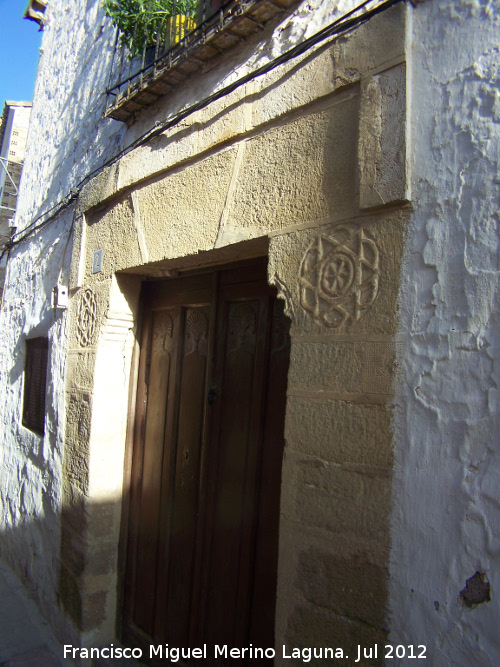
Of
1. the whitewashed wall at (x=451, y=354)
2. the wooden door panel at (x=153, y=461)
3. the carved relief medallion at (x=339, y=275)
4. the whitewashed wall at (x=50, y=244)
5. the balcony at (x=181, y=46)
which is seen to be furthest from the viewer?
the whitewashed wall at (x=50, y=244)

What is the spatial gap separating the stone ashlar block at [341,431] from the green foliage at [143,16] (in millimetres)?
2294

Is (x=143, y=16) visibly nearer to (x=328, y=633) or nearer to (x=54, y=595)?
(x=328, y=633)

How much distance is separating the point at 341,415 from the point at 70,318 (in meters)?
2.23

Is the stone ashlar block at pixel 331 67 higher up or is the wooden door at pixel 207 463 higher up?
the stone ashlar block at pixel 331 67

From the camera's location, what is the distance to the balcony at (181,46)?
2.13 m

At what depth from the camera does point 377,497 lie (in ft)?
4.76

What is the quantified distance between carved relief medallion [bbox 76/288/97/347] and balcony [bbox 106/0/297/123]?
1.12 metres

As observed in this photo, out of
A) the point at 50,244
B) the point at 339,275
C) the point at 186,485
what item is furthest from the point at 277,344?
the point at 50,244

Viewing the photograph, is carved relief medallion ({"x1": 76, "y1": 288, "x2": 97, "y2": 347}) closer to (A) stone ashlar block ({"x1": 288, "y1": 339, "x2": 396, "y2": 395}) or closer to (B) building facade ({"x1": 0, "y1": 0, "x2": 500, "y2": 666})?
(B) building facade ({"x1": 0, "y1": 0, "x2": 500, "y2": 666})

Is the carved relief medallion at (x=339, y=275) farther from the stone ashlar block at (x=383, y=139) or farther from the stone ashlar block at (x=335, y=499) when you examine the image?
the stone ashlar block at (x=335, y=499)

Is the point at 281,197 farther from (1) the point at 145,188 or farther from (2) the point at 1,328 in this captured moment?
(2) the point at 1,328

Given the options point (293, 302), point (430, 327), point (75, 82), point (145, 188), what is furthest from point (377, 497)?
point (75, 82)

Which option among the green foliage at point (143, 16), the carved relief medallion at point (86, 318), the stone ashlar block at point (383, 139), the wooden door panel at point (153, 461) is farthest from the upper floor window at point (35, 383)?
the stone ashlar block at point (383, 139)

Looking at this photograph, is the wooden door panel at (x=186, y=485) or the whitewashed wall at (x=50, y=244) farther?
the whitewashed wall at (x=50, y=244)
